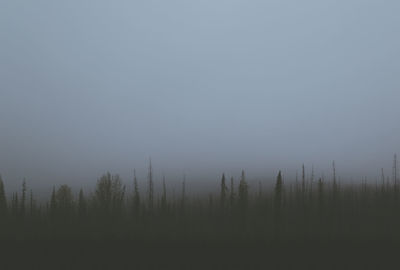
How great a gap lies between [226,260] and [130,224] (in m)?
53.5

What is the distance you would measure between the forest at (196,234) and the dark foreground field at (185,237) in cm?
18

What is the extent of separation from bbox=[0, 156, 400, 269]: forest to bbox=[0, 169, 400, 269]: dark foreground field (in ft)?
0.58

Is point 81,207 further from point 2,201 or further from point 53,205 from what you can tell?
point 2,201

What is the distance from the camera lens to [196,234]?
235ft

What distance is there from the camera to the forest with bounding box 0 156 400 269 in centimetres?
4625

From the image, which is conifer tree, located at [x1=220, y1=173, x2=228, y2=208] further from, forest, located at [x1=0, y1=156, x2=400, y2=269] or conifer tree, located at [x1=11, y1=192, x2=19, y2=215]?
conifer tree, located at [x1=11, y1=192, x2=19, y2=215]

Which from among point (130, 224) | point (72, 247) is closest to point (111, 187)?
point (130, 224)

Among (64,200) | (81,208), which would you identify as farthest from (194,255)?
(64,200)

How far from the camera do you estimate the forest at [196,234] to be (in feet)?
152

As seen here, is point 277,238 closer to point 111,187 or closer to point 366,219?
point 111,187

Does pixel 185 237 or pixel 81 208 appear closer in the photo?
pixel 185 237

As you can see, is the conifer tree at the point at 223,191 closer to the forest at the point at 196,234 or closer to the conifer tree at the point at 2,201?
the forest at the point at 196,234

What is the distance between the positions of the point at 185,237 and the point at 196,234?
203 inches

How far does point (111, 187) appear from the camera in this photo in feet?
308
